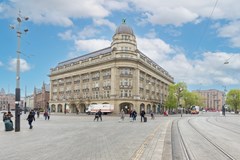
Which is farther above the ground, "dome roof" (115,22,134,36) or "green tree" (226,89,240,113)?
"dome roof" (115,22,134,36)

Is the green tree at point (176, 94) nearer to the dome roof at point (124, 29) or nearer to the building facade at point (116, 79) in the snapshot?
the building facade at point (116, 79)

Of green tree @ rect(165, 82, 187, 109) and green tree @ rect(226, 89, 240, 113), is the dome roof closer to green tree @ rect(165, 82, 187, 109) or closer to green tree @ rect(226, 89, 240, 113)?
green tree @ rect(165, 82, 187, 109)

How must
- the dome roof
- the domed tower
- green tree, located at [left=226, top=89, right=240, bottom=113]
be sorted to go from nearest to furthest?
the domed tower
the dome roof
green tree, located at [left=226, top=89, right=240, bottom=113]

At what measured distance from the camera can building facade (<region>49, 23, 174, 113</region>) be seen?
7931 centimetres

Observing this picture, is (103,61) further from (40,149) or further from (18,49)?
(40,149)

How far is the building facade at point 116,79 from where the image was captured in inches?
3123

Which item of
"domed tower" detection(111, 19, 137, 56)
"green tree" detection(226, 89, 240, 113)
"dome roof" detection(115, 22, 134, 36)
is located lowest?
"green tree" detection(226, 89, 240, 113)

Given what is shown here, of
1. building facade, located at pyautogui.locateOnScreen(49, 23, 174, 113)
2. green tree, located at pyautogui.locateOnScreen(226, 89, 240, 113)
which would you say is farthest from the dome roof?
green tree, located at pyautogui.locateOnScreen(226, 89, 240, 113)

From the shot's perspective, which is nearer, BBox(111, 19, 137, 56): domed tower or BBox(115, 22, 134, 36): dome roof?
BBox(111, 19, 137, 56): domed tower

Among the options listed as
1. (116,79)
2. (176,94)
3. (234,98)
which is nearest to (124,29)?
(116,79)

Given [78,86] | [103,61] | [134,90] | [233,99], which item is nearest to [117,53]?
[103,61]

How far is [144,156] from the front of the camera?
1019 centimetres

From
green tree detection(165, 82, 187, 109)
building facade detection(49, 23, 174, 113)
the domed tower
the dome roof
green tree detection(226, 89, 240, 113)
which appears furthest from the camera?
green tree detection(226, 89, 240, 113)

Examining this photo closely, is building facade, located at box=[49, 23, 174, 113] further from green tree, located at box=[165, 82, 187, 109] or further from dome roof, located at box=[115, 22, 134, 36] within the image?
green tree, located at box=[165, 82, 187, 109]
